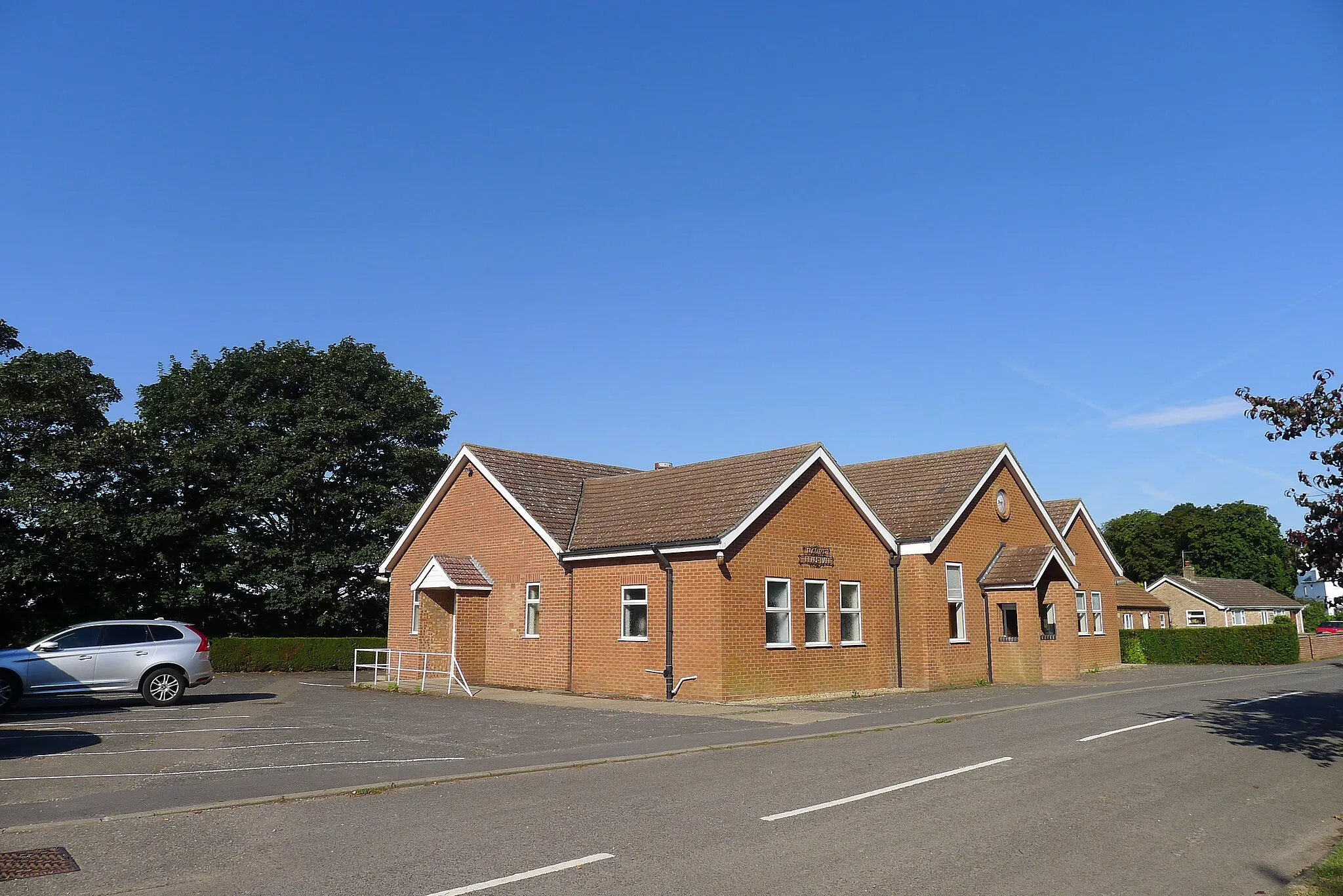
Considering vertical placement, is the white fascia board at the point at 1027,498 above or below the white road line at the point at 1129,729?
above

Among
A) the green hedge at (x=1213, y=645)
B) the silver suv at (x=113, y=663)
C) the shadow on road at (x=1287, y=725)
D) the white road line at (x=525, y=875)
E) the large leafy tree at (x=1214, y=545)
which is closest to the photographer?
the white road line at (x=525, y=875)

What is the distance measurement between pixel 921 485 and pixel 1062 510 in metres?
12.2

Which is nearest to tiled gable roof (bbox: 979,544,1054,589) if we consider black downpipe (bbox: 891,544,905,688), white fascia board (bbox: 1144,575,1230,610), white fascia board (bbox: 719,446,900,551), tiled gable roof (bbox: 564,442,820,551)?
black downpipe (bbox: 891,544,905,688)

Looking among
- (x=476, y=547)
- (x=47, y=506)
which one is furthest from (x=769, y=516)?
(x=47, y=506)

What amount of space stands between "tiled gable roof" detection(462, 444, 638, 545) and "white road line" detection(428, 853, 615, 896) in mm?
17819

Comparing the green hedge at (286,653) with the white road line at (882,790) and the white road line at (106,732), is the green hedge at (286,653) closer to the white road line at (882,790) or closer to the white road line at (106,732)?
the white road line at (106,732)

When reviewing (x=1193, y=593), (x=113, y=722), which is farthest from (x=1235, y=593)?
(x=113, y=722)

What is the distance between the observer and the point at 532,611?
84.3 feet

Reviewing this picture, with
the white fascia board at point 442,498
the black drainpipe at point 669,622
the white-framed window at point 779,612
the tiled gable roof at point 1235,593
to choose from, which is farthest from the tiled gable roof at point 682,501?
the tiled gable roof at point 1235,593

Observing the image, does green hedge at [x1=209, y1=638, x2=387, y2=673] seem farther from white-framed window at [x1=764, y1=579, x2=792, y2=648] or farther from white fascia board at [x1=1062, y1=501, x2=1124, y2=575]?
white fascia board at [x1=1062, y1=501, x2=1124, y2=575]

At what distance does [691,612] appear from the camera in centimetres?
2177

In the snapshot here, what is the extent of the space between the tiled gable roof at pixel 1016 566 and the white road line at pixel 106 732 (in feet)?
64.7

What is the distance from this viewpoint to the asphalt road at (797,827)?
684 cm

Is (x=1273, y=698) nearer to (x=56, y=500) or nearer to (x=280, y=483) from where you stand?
(x=280, y=483)
